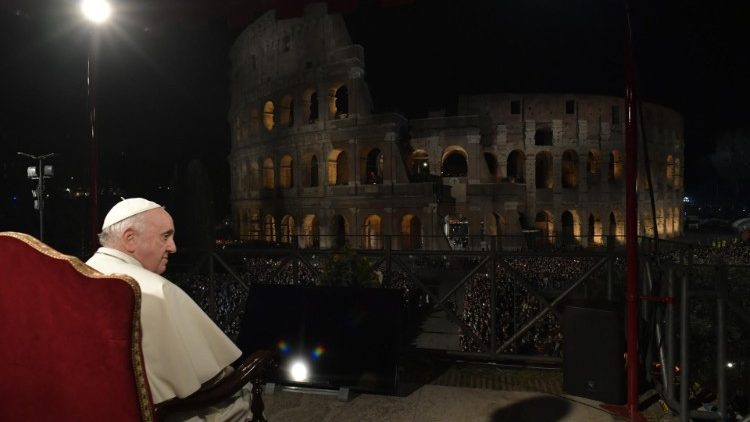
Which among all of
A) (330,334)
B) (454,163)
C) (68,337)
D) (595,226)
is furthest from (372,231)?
(68,337)

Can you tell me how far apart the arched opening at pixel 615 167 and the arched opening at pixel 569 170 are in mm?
2301

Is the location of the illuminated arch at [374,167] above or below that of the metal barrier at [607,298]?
above

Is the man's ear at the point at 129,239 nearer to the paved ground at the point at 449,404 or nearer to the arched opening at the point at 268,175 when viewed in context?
the paved ground at the point at 449,404

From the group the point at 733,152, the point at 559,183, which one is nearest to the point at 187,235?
the point at 559,183

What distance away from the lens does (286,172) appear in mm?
29984

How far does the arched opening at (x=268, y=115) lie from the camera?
31.1 m

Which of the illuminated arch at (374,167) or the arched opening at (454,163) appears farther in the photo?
the arched opening at (454,163)

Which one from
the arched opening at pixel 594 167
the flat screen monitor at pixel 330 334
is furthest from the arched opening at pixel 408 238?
the flat screen monitor at pixel 330 334

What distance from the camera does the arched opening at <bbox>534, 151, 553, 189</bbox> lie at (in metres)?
31.5

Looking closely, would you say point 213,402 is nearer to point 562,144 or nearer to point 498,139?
point 498,139

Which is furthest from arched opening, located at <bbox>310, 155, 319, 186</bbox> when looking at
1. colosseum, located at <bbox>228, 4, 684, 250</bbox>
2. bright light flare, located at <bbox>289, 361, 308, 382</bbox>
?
bright light flare, located at <bbox>289, 361, 308, 382</bbox>

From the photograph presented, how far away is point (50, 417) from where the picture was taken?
170 centimetres

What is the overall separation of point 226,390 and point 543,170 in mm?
33986

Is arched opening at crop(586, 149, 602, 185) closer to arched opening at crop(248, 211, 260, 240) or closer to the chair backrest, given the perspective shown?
arched opening at crop(248, 211, 260, 240)
